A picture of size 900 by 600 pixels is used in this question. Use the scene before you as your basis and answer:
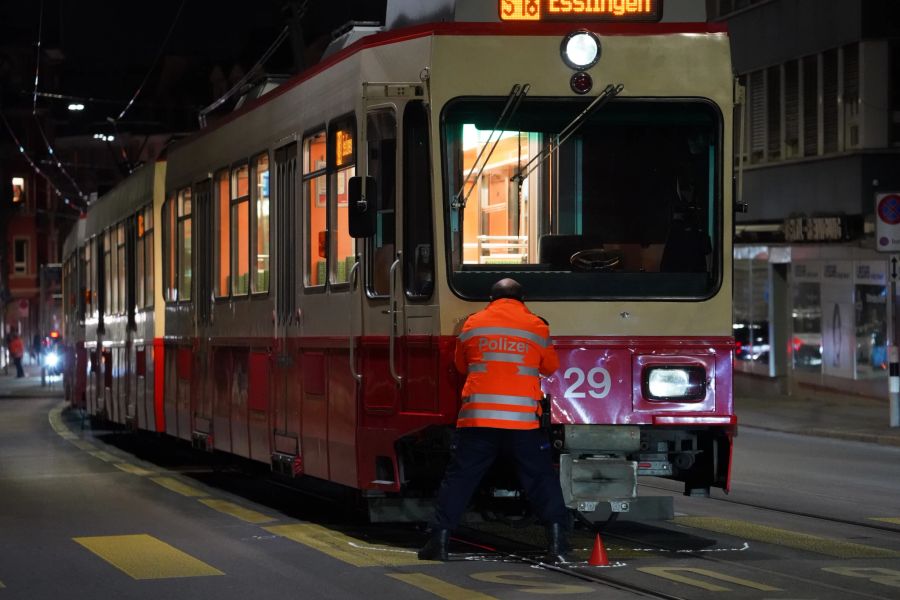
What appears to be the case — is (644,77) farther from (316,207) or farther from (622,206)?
(316,207)

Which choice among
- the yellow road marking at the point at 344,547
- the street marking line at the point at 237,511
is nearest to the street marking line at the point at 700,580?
the yellow road marking at the point at 344,547

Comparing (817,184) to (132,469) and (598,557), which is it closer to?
(132,469)

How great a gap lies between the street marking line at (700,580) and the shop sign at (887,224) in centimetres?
1500

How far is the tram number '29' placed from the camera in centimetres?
1139

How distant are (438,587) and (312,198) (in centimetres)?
417

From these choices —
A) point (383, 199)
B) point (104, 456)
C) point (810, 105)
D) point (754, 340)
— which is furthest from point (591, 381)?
point (754, 340)

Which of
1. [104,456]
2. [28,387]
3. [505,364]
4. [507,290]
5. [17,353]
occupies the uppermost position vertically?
[507,290]

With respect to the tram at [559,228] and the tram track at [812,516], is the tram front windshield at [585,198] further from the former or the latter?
the tram track at [812,516]

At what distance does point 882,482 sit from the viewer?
17844 mm

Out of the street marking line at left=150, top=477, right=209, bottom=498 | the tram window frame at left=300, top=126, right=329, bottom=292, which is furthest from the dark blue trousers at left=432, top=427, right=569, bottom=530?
the street marking line at left=150, top=477, right=209, bottom=498

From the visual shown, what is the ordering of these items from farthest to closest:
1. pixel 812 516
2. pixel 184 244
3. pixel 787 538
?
pixel 184 244 → pixel 812 516 → pixel 787 538

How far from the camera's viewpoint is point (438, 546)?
439 inches

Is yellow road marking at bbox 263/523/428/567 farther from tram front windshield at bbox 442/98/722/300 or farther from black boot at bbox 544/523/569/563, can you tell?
tram front windshield at bbox 442/98/722/300

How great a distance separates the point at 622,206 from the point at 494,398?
152 centimetres
